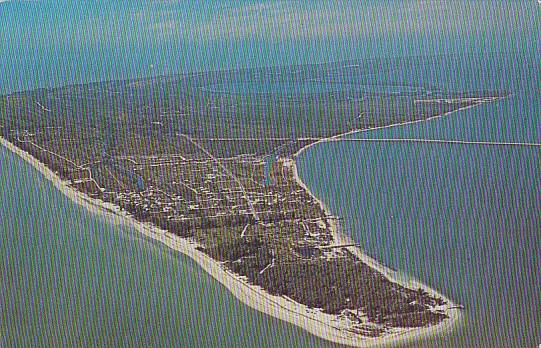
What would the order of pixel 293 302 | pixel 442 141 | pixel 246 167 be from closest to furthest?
pixel 293 302
pixel 246 167
pixel 442 141

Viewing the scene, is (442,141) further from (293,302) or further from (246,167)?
(293,302)

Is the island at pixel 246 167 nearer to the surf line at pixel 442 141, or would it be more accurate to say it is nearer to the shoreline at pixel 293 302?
the shoreline at pixel 293 302

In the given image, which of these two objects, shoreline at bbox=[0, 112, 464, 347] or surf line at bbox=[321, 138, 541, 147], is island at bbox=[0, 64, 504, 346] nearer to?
shoreline at bbox=[0, 112, 464, 347]

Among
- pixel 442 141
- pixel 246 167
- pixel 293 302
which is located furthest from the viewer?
pixel 442 141

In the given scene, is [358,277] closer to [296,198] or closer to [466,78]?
[296,198]

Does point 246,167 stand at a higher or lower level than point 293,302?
higher

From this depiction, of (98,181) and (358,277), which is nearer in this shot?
(358,277)

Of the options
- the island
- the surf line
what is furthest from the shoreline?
the surf line

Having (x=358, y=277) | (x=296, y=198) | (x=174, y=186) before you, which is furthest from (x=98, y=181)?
(x=358, y=277)
